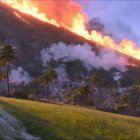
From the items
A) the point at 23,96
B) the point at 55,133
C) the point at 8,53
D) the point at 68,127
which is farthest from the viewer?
the point at 23,96

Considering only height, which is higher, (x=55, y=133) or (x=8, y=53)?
(x=8, y=53)

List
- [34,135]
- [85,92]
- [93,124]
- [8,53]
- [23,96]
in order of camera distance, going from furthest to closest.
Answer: [85,92]
[23,96]
[8,53]
[93,124]
[34,135]

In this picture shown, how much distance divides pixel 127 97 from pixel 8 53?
127 metres

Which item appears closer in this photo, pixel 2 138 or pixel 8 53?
pixel 2 138

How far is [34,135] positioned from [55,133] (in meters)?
3.08

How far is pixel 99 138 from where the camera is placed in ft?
94.0

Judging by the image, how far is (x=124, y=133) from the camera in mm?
32406

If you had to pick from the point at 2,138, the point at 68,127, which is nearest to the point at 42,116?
the point at 68,127

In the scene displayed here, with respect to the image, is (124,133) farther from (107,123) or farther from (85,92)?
(85,92)

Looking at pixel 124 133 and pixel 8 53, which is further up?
pixel 8 53

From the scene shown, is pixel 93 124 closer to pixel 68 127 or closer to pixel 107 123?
pixel 107 123

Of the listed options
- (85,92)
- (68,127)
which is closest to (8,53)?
(85,92)

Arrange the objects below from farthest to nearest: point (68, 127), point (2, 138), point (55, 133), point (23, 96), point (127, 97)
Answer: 1. point (127, 97)
2. point (23, 96)
3. point (68, 127)
4. point (55, 133)
5. point (2, 138)

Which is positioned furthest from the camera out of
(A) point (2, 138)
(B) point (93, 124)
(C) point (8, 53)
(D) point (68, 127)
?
(C) point (8, 53)
